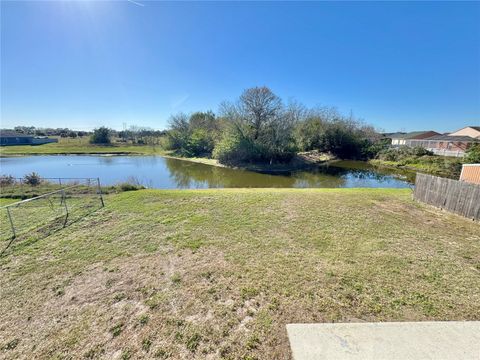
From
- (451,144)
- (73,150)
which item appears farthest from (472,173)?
(73,150)

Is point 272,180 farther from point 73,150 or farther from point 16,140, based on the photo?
point 16,140

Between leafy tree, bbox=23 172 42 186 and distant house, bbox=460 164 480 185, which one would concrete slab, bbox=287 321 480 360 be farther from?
leafy tree, bbox=23 172 42 186

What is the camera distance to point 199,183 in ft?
54.7

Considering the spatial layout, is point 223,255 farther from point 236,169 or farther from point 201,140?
point 201,140

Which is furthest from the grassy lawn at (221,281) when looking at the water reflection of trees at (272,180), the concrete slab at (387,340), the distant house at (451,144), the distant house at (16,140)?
the distant house at (16,140)

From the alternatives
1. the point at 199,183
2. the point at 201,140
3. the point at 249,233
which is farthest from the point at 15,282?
the point at 201,140

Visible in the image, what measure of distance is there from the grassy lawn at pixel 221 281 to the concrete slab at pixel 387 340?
0.57ft

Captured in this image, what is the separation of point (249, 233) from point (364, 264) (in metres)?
2.45

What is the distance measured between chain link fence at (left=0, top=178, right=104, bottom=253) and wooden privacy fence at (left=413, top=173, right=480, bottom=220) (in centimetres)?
1141

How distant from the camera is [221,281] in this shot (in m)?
3.49

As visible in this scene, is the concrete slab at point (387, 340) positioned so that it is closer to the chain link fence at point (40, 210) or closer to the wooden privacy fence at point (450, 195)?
the wooden privacy fence at point (450, 195)

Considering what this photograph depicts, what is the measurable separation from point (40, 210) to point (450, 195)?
1368 cm

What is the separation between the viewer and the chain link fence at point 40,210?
5668 millimetres

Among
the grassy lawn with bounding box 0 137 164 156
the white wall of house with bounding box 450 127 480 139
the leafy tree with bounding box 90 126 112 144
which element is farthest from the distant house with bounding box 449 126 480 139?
the leafy tree with bounding box 90 126 112 144
